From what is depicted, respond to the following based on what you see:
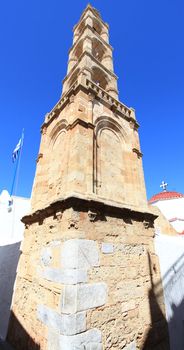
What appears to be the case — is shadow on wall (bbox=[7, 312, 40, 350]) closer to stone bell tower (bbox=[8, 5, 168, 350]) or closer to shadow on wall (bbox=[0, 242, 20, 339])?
stone bell tower (bbox=[8, 5, 168, 350])

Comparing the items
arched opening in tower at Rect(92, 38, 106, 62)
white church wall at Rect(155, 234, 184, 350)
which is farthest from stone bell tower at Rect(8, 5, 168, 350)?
arched opening in tower at Rect(92, 38, 106, 62)

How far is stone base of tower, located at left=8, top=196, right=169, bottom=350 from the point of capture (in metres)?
3.19

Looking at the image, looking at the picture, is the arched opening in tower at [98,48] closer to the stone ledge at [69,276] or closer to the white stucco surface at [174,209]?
the stone ledge at [69,276]

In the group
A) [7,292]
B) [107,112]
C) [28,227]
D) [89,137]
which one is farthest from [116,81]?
[7,292]

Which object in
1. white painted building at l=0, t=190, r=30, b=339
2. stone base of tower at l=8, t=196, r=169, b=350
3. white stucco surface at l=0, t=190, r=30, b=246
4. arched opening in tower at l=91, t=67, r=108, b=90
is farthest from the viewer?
white stucco surface at l=0, t=190, r=30, b=246

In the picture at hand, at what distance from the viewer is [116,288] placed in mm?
3818

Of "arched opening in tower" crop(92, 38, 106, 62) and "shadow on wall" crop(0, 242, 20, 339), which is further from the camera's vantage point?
"arched opening in tower" crop(92, 38, 106, 62)

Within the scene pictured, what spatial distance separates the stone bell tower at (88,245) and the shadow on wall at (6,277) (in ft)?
3.52

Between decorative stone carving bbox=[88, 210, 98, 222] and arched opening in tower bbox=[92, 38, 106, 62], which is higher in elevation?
arched opening in tower bbox=[92, 38, 106, 62]

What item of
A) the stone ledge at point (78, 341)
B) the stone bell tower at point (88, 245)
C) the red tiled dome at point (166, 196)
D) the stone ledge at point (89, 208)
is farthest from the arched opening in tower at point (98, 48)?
the red tiled dome at point (166, 196)

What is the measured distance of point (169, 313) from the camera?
5.08 m

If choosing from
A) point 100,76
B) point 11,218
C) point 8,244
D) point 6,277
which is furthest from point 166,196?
point 6,277

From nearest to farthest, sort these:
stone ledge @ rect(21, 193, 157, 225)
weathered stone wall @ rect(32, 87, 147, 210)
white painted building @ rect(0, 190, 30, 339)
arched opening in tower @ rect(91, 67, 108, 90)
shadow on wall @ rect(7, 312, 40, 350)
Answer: stone ledge @ rect(21, 193, 157, 225) < shadow on wall @ rect(7, 312, 40, 350) < weathered stone wall @ rect(32, 87, 147, 210) < white painted building @ rect(0, 190, 30, 339) < arched opening in tower @ rect(91, 67, 108, 90)

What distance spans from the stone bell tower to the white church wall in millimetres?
632
